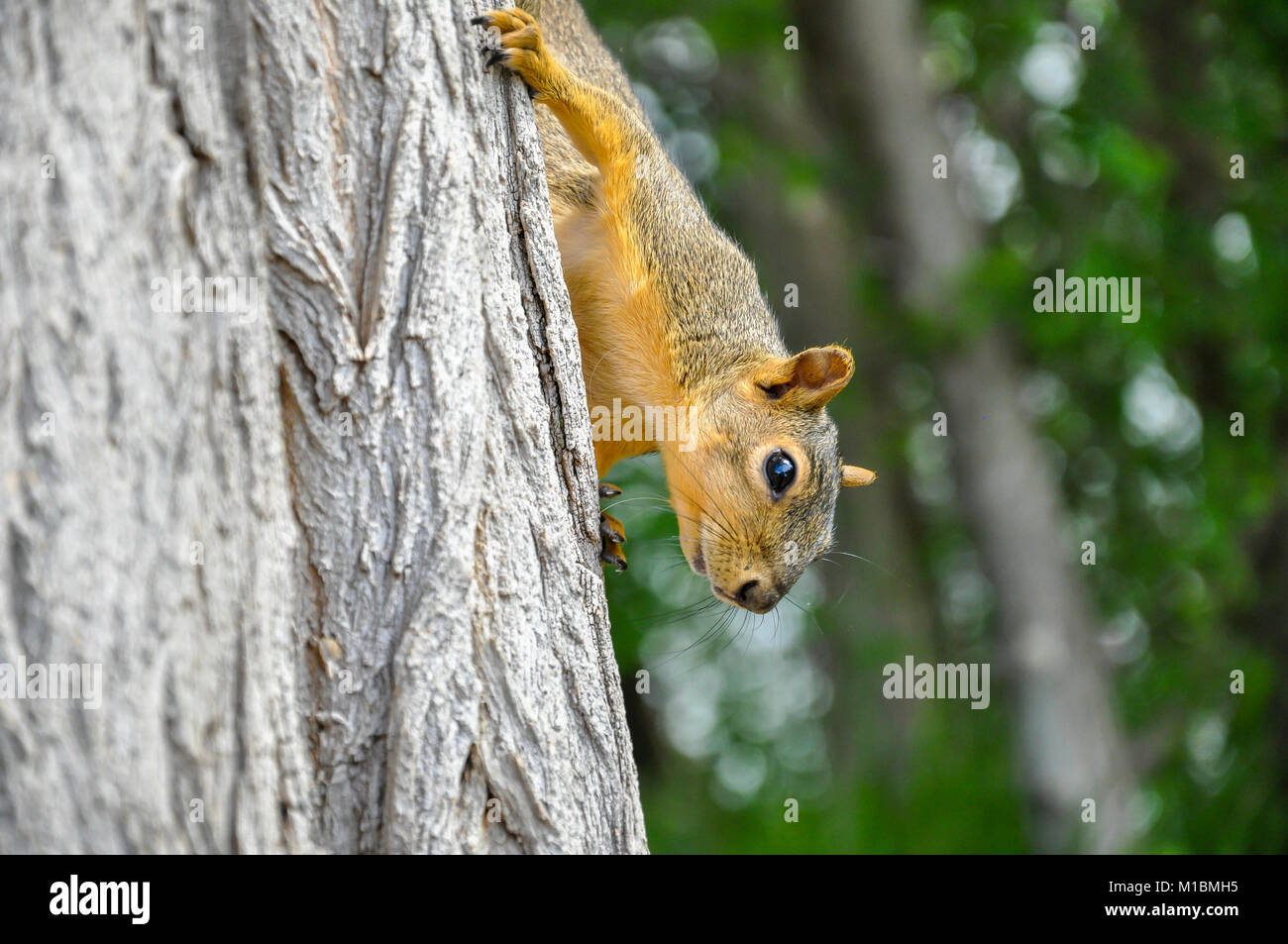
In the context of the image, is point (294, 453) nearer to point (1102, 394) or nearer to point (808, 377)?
point (808, 377)

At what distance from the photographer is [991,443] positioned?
262 inches

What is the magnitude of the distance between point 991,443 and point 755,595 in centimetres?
409

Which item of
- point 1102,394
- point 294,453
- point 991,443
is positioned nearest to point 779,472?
point 294,453

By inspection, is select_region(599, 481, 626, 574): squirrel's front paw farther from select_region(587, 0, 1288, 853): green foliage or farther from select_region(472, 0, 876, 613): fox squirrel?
select_region(587, 0, 1288, 853): green foliage

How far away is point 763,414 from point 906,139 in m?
4.21

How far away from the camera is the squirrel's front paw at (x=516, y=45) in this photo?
2215mm

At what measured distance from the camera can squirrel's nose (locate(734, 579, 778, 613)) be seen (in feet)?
9.66

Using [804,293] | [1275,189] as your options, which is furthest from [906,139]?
[1275,189]

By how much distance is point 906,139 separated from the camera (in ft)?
22.3

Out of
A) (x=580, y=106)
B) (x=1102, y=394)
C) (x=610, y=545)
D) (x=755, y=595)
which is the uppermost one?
(x=580, y=106)

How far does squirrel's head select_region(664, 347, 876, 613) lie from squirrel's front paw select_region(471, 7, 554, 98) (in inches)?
42.5

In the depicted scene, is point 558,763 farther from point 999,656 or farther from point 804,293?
point 804,293

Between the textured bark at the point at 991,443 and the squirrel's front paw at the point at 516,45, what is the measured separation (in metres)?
4.40

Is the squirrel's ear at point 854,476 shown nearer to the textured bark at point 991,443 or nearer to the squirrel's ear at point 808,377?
the squirrel's ear at point 808,377
